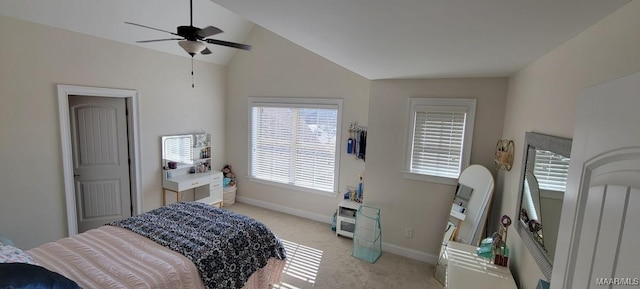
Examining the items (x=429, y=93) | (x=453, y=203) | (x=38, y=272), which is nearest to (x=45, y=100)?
(x=38, y=272)

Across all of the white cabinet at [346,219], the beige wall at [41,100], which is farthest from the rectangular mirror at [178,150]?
the white cabinet at [346,219]

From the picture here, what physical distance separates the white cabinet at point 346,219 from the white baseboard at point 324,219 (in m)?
0.51

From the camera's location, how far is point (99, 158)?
374cm

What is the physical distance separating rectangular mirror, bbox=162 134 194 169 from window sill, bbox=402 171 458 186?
3.61 metres

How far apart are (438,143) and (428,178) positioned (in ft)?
1.45

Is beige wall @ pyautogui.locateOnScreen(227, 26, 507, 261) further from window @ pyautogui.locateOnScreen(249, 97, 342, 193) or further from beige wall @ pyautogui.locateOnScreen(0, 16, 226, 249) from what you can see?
beige wall @ pyautogui.locateOnScreen(0, 16, 226, 249)

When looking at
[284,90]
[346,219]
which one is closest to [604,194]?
[346,219]

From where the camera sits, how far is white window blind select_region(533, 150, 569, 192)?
1.35m

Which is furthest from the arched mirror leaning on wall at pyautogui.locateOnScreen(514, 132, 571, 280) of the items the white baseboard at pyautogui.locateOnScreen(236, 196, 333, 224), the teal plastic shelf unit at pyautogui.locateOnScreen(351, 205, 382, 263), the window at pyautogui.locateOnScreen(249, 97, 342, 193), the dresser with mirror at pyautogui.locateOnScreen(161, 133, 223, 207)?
the dresser with mirror at pyautogui.locateOnScreen(161, 133, 223, 207)

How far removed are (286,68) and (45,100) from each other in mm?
3085

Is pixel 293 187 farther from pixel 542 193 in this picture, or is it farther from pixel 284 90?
pixel 542 193

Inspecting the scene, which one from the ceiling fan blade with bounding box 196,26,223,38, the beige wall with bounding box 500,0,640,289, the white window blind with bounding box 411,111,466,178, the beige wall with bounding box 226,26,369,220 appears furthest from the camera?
the beige wall with bounding box 226,26,369,220

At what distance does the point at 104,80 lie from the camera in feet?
11.4

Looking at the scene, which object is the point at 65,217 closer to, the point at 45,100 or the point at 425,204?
the point at 45,100
